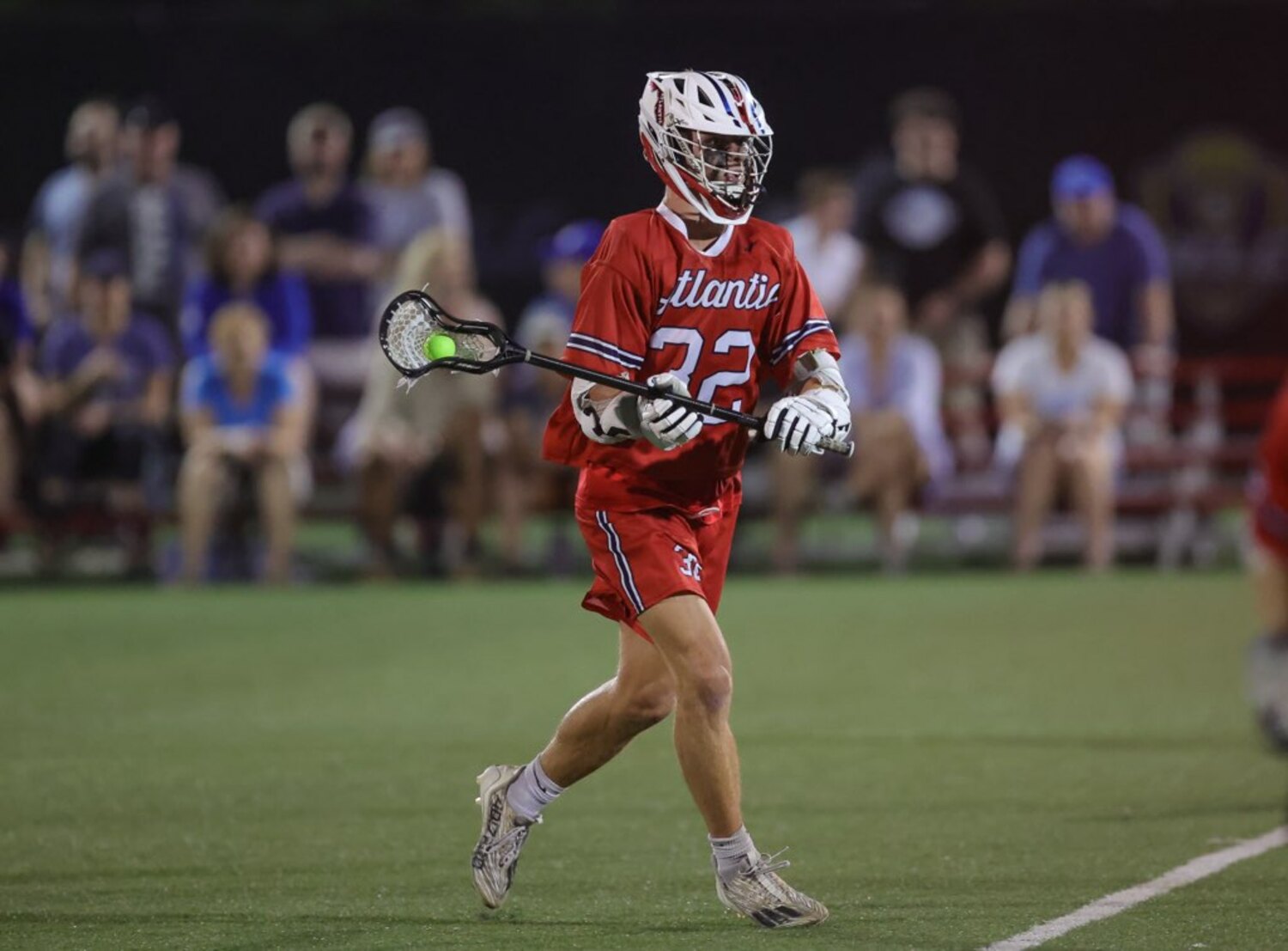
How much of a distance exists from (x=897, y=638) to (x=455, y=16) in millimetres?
7799

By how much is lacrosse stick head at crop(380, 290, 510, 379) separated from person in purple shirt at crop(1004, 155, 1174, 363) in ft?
36.5

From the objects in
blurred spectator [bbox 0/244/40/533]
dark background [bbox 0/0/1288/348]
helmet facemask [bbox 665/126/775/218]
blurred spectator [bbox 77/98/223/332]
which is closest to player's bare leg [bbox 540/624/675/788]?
helmet facemask [bbox 665/126/775/218]

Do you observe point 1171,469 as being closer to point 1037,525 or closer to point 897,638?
point 1037,525

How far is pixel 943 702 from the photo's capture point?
1130 centimetres

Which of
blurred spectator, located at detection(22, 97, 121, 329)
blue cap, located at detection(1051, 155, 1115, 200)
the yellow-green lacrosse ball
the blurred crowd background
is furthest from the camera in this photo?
blurred spectator, located at detection(22, 97, 121, 329)

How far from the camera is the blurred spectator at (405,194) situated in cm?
1802

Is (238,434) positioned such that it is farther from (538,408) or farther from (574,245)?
(574,245)

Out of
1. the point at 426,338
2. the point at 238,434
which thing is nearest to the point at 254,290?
the point at 238,434

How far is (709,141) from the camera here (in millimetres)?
6641

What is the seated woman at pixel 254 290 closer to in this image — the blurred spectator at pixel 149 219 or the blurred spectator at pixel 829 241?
the blurred spectator at pixel 149 219

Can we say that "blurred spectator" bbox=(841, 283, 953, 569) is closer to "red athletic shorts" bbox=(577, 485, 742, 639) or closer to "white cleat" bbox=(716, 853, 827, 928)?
"red athletic shorts" bbox=(577, 485, 742, 639)

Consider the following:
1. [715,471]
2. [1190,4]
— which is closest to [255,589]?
[1190,4]

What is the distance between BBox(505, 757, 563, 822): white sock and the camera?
22.2 feet

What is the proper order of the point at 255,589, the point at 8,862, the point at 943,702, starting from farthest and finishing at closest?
the point at 255,589, the point at 943,702, the point at 8,862
